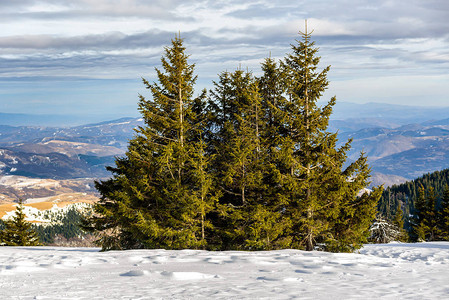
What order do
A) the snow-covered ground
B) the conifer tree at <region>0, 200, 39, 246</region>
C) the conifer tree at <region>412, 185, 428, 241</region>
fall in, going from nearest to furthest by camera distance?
the snow-covered ground
the conifer tree at <region>0, 200, 39, 246</region>
the conifer tree at <region>412, 185, 428, 241</region>

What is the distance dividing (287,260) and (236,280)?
12.0 feet

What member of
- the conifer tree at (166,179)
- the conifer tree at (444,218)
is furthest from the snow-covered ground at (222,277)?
the conifer tree at (444,218)

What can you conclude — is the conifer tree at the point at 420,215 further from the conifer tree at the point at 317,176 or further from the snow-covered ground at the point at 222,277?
the snow-covered ground at the point at 222,277

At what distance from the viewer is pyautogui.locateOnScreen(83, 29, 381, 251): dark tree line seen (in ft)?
66.2

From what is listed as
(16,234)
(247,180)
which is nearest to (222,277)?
(247,180)

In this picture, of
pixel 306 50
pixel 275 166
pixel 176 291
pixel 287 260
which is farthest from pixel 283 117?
pixel 176 291

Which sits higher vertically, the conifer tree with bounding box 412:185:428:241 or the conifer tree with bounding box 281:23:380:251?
the conifer tree with bounding box 281:23:380:251

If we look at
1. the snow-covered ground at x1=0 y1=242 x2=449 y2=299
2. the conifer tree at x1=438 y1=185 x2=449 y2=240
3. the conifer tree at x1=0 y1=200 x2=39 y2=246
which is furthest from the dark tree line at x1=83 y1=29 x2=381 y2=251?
the conifer tree at x1=438 y1=185 x2=449 y2=240

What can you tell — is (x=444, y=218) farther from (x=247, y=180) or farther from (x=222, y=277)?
(x=222, y=277)

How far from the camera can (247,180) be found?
2045 cm

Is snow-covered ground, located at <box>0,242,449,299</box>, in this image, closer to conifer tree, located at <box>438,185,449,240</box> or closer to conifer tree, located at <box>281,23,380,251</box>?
conifer tree, located at <box>281,23,380,251</box>

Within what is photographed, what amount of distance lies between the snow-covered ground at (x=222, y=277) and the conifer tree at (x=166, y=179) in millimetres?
6244

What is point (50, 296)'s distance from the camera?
7957 millimetres

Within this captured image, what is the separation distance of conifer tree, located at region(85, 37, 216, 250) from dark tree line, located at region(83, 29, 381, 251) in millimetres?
63
